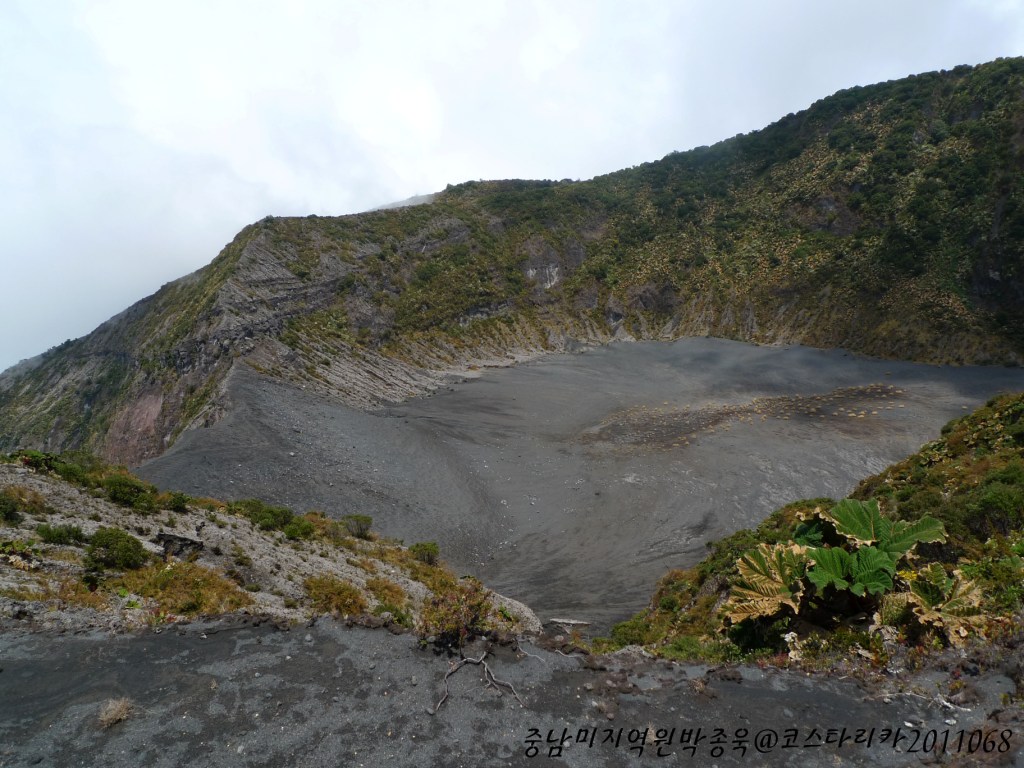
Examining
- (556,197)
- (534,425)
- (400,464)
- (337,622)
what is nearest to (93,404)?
(400,464)

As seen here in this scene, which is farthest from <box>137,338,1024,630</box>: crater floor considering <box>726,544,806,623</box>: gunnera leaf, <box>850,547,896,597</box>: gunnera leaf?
<box>850,547,896,597</box>: gunnera leaf

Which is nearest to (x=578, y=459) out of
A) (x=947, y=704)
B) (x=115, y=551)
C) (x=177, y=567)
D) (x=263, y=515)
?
(x=263, y=515)

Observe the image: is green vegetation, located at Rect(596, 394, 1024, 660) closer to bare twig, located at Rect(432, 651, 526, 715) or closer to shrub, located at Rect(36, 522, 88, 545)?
bare twig, located at Rect(432, 651, 526, 715)

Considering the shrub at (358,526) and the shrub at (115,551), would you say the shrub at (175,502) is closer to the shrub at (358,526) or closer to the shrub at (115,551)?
the shrub at (115,551)

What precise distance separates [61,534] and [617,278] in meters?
89.2

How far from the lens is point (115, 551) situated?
1153cm

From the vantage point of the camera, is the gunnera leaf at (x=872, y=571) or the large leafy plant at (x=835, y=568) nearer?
the gunnera leaf at (x=872, y=571)

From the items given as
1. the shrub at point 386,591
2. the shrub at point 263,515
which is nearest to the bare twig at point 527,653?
the shrub at point 386,591

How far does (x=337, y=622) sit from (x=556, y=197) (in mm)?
108889

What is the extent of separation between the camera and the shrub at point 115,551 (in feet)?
37.2

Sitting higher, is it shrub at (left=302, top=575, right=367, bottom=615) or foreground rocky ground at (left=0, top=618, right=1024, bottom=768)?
foreground rocky ground at (left=0, top=618, right=1024, bottom=768)

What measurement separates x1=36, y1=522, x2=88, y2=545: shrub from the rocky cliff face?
27797 mm

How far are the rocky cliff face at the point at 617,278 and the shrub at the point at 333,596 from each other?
28.2 metres

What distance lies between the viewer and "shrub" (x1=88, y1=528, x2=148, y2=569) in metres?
11.3
